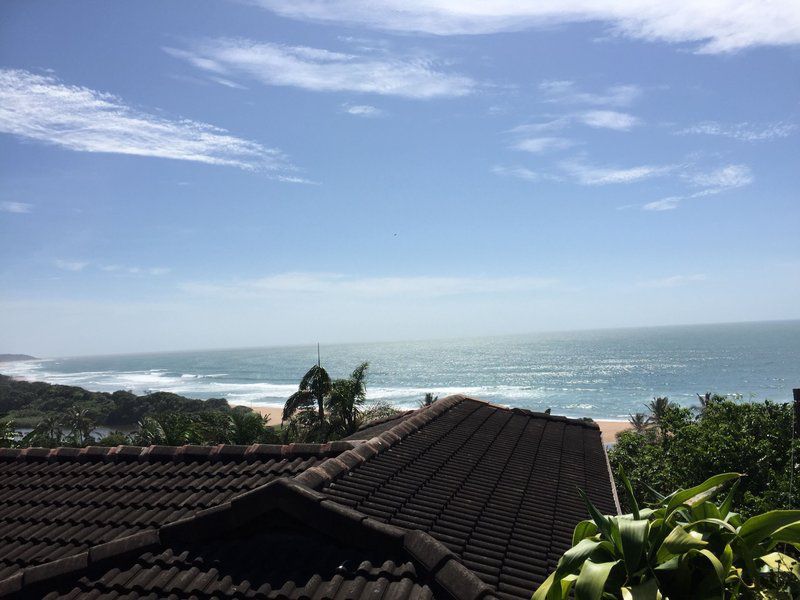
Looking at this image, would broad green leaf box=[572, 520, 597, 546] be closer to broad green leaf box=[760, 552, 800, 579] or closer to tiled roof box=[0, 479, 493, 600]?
broad green leaf box=[760, 552, 800, 579]

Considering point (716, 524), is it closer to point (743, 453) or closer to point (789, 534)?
point (789, 534)

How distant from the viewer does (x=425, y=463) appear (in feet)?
25.7

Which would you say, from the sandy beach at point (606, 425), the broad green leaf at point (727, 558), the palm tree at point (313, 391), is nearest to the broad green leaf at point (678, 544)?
the broad green leaf at point (727, 558)

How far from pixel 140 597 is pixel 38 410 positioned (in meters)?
98.6

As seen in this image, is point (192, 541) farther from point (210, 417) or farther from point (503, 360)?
point (503, 360)

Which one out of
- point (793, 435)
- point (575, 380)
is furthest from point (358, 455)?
point (575, 380)

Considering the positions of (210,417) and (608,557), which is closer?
(608,557)

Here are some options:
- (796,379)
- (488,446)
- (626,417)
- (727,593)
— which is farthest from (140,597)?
(796,379)

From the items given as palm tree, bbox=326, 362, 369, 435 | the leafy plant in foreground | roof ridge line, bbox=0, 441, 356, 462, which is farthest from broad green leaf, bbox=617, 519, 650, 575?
palm tree, bbox=326, 362, 369, 435

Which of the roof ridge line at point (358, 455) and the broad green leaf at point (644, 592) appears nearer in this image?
the broad green leaf at point (644, 592)

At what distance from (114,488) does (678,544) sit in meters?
7.41

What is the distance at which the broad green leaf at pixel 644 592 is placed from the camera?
2512mm

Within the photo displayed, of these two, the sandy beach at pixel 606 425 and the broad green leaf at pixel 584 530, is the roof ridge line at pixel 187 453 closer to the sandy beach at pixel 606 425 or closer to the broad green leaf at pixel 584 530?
the broad green leaf at pixel 584 530

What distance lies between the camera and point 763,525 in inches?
110
